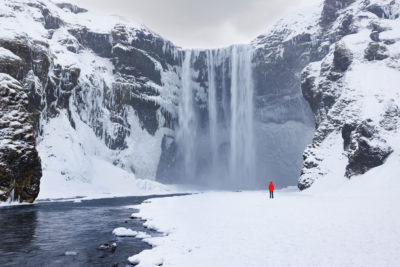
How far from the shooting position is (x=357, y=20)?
71188 millimetres

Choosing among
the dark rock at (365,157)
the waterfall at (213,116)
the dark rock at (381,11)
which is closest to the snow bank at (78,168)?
the waterfall at (213,116)

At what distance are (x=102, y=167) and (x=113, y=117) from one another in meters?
15.8

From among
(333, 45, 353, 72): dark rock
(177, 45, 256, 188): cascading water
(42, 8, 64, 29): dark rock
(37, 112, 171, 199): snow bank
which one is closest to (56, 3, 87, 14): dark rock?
(42, 8, 64, 29): dark rock

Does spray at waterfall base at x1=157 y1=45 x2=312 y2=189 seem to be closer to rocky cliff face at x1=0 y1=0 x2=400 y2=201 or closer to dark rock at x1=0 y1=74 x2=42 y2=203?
rocky cliff face at x1=0 y1=0 x2=400 y2=201

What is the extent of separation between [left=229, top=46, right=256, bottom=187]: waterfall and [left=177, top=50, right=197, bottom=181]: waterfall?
36.3 ft

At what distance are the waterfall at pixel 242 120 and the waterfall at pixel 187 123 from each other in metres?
11.0

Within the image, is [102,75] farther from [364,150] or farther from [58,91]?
[364,150]

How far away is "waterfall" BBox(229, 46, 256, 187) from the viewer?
91000 millimetres

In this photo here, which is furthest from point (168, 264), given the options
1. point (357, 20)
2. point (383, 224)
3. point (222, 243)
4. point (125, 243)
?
point (357, 20)

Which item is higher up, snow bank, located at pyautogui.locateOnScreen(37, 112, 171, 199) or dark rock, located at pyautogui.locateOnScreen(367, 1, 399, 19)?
dark rock, located at pyautogui.locateOnScreen(367, 1, 399, 19)

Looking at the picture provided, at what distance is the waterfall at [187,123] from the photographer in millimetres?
91500

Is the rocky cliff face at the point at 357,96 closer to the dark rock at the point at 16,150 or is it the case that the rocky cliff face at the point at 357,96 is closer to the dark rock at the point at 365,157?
the dark rock at the point at 365,157

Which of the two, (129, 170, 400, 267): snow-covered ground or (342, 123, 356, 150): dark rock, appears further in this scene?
(342, 123, 356, 150): dark rock

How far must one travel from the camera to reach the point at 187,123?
91.9 metres
